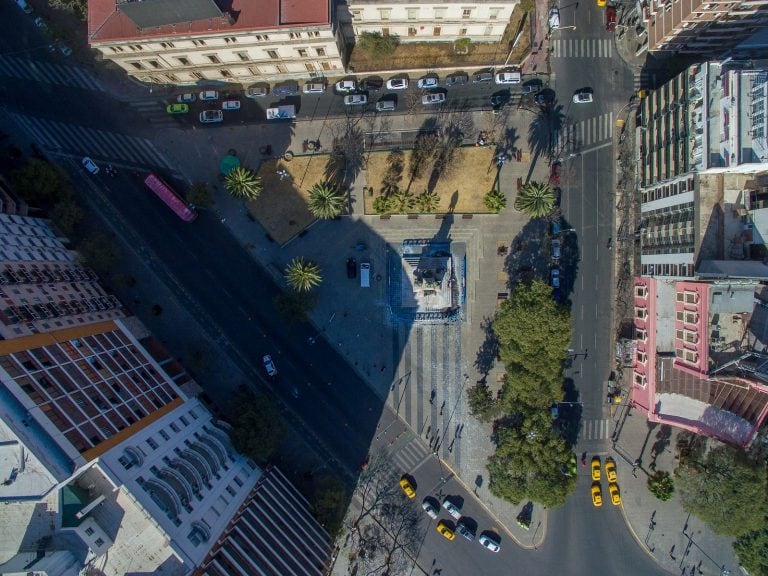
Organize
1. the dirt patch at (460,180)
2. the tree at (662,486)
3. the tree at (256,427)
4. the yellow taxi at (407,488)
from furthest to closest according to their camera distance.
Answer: the dirt patch at (460,180) < the yellow taxi at (407,488) < the tree at (662,486) < the tree at (256,427)

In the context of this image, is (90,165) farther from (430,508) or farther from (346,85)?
(430,508)

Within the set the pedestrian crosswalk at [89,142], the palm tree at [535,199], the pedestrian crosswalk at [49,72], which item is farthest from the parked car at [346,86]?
the pedestrian crosswalk at [49,72]

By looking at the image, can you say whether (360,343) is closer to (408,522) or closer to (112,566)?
(408,522)

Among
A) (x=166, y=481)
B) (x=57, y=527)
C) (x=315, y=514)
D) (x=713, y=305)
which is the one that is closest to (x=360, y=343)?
(x=315, y=514)

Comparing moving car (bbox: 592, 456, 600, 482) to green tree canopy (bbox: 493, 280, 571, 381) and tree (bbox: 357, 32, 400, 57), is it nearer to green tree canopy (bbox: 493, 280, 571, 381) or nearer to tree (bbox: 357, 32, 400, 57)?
green tree canopy (bbox: 493, 280, 571, 381)

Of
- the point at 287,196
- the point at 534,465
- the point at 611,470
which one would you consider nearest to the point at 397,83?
the point at 287,196

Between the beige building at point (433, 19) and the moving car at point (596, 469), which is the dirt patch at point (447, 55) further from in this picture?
the moving car at point (596, 469)
